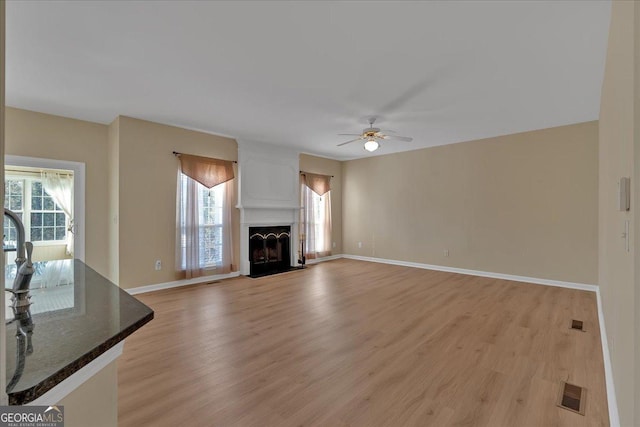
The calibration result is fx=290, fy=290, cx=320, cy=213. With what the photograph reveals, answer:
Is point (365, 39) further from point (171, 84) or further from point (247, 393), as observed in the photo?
point (247, 393)

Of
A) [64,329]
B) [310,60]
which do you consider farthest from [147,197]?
[64,329]

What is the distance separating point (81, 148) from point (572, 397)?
20.7 ft

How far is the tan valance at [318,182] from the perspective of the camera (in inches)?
272

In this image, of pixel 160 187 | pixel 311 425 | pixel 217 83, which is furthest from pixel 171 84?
pixel 311 425

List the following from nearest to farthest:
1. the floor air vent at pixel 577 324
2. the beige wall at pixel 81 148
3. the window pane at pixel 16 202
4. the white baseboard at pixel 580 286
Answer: the white baseboard at pixel 580 286 → the floor air vent at pixel 577 324 → the beige wall at pixel 81 148 → the window pane at pixel 16 202

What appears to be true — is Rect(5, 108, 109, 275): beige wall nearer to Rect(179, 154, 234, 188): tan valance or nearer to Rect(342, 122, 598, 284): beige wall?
Rect(179, 154, 234, 188): tan valance

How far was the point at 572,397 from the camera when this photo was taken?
1961 mm

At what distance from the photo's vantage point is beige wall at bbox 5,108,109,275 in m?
3.98

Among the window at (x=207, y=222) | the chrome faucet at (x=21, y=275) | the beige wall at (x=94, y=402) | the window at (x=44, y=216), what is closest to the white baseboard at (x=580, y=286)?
the beige wall at (x=94, y=402)

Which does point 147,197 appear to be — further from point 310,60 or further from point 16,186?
point 310,60

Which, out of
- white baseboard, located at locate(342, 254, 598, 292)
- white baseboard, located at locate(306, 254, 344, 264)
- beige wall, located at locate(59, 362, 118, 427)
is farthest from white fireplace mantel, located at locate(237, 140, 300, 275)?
beige wall, located at locate(59, 362, 118, 427)

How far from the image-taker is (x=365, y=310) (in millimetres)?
3662

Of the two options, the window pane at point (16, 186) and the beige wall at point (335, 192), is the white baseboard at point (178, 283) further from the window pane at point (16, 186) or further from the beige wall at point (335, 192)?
the beige wall at point (335, 192)

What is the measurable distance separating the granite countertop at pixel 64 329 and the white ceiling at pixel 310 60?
194 cm
